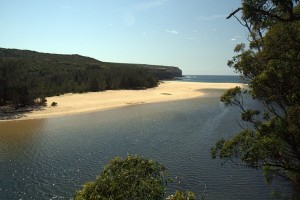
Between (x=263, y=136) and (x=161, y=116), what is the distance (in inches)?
1220

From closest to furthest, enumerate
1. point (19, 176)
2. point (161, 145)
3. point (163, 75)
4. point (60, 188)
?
1. point (60, 188)
2. point (19, 176)
3. point (161, 145)
4. point (163, 75)

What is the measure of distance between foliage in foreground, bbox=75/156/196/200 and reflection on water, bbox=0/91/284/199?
36.4 ft

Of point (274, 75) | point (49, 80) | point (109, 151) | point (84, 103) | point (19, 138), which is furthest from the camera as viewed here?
point (49, 80)

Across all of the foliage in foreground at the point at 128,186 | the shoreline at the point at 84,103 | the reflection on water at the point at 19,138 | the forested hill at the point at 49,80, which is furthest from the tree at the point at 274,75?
the forested hill at the point at 49,80

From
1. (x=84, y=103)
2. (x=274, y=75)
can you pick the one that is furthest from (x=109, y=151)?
(x=84, y=103)

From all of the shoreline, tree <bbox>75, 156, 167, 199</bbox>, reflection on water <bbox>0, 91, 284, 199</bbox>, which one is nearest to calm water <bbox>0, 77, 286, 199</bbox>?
reflection on water <bbox>0, 91, 284, 199</bbox>

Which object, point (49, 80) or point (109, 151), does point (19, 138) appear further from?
point (49, 80)

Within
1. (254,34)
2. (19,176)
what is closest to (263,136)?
(254,34)

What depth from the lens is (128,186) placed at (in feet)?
19.4

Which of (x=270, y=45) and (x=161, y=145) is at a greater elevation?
(x=270, y=45)

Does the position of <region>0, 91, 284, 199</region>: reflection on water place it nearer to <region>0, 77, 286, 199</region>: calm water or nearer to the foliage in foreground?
<region>0, 77, 286, 199</region>: calm water

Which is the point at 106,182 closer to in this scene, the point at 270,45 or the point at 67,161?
the point at 270,45

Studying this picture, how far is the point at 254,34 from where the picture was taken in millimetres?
12930

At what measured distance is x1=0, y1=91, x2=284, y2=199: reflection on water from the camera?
17547 mm
